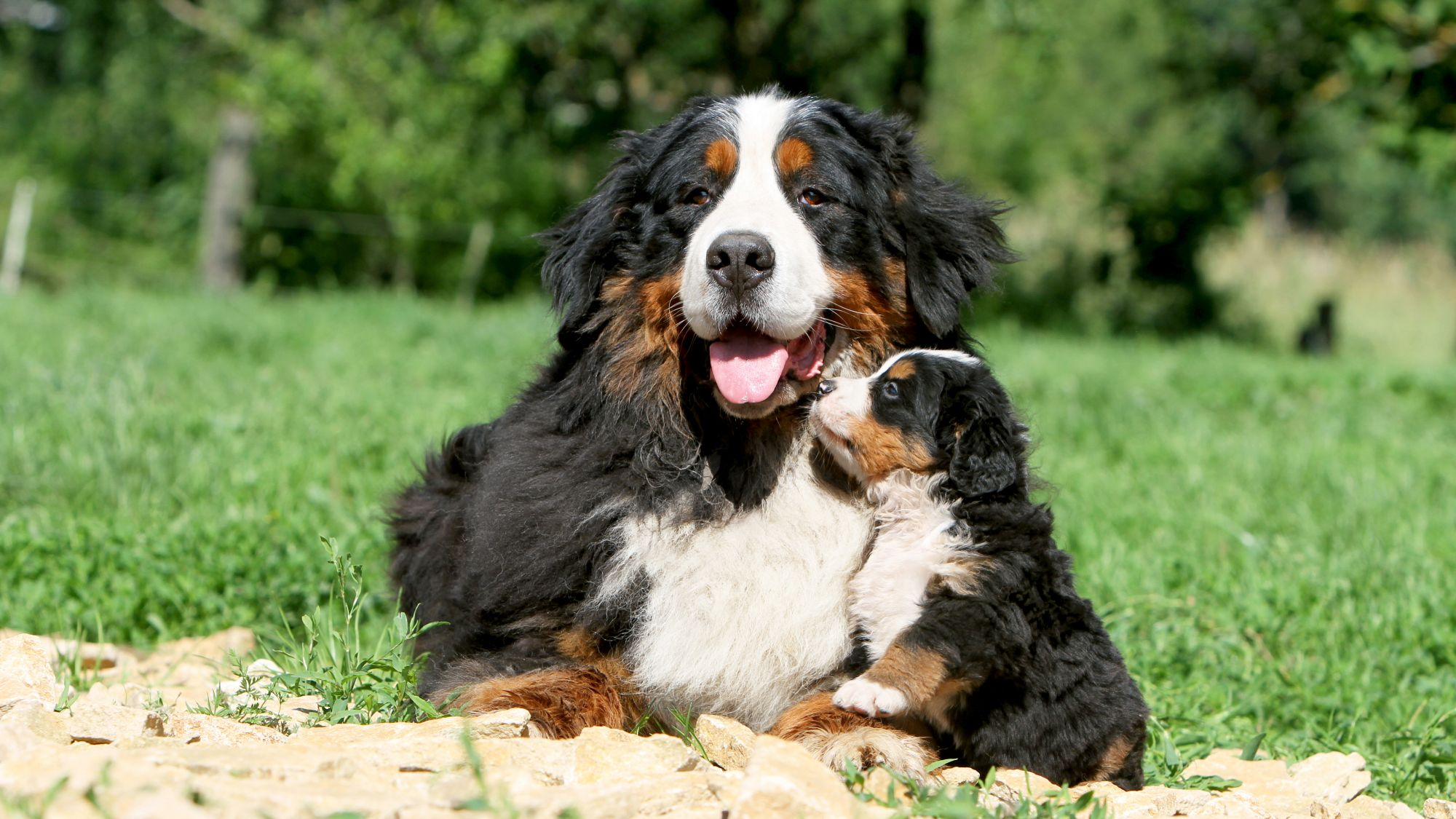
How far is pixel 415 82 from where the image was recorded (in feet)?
64.4

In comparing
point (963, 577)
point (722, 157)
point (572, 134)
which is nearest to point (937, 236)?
point (722, 157)

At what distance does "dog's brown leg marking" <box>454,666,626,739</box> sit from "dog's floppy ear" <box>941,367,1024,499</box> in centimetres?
106

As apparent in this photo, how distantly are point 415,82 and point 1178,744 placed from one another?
57.6 ft

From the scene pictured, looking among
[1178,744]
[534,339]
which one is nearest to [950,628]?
[1178,744]

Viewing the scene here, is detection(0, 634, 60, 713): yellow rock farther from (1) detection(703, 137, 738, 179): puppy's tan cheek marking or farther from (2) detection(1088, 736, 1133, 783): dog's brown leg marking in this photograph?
(2) detection(1088, 736, 1133, 783): dog's brown leg marking

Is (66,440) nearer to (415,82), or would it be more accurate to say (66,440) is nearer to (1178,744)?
(1178,744)

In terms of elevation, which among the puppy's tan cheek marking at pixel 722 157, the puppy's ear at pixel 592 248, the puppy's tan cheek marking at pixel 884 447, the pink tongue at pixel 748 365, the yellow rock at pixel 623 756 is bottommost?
the yellow rock at pixel 623 756

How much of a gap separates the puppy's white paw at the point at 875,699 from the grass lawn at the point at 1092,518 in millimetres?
1093

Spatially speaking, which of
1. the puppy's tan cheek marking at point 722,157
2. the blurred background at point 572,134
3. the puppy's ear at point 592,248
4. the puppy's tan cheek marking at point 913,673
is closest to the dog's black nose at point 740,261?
the puppy's tan cheek marking at point 722,157

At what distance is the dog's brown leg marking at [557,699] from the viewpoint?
3.36 meters

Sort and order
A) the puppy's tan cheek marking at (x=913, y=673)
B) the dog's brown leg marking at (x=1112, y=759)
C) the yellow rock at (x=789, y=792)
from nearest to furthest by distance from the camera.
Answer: the yellow rock at (x=789, y=792) < the puppy's tan cheek marking at (x=913, y=673) < the dog's brown leg marking at (x=1112, y=759)

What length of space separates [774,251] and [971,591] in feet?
3.19

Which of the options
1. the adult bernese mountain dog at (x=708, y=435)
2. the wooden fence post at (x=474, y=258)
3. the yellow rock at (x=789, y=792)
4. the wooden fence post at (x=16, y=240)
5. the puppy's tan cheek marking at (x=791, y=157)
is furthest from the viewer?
the wooden fence post at (x=474, y=258)

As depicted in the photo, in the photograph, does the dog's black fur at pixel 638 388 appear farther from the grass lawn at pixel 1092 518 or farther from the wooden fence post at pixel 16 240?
the wooden fence post at pixel 16 240
